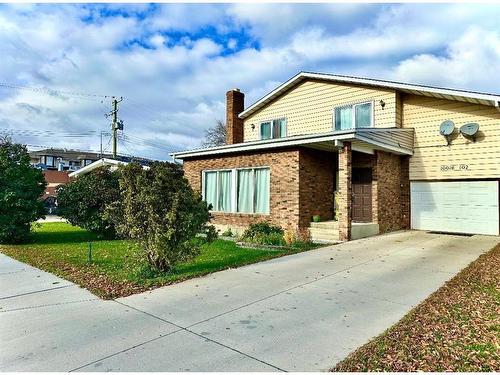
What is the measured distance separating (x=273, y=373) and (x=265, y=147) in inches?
403

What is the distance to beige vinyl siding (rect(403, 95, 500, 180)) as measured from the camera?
12.9 m

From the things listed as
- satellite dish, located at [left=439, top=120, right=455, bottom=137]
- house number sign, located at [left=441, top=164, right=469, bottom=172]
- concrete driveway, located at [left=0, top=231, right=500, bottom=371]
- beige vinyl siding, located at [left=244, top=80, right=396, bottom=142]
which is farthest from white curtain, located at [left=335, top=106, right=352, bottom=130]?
concrete driveway, located at [left=0, top=231, right=500, bottom=371]

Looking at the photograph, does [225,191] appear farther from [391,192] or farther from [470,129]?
[470,129]

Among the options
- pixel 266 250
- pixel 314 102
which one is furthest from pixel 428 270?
pixel 314 102

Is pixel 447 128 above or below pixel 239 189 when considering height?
above

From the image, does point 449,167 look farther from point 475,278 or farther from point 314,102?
point 475,278

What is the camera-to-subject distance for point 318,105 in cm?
1742

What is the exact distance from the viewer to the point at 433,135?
1413 centimetres

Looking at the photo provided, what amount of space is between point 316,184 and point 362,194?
6.74ft

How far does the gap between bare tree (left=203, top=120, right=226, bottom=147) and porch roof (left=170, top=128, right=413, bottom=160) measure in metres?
30.8

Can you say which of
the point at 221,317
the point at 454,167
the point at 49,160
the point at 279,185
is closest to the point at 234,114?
the point at 279,185

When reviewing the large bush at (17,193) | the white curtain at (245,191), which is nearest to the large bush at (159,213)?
the white curtain at (245,191)

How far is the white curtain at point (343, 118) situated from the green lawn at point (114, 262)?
828cm

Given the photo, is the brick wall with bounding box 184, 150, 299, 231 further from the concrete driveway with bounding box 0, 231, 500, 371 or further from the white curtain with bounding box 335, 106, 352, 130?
the white curtain with bounding box 335, 106, 352, 130
